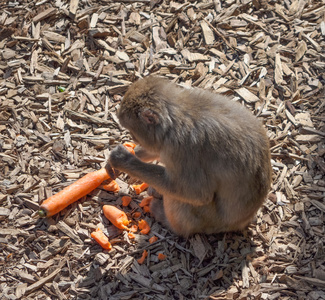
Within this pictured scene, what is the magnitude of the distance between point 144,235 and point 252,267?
1.50 m

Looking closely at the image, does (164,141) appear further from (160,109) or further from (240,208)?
(240,208)

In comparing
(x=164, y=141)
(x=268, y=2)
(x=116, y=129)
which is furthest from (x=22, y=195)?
(x=268, y=2)

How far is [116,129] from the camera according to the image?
7.78 meters

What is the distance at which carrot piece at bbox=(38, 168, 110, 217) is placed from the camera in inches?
264

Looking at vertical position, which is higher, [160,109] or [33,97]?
[160,109]

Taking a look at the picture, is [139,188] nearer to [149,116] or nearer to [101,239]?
[101,239]

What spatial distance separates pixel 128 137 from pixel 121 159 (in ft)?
4.34

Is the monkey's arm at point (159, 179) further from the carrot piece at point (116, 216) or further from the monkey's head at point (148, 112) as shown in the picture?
the carrot piece at point (116, 216)

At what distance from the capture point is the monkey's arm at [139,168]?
6109 millimetres

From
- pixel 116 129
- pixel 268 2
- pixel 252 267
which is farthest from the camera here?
pixel 268 2

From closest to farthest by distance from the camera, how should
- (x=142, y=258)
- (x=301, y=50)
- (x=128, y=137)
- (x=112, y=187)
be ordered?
(x=142, y=258) → (x=112, y=187) → (x=128, y=137) → (x=301, y=50)

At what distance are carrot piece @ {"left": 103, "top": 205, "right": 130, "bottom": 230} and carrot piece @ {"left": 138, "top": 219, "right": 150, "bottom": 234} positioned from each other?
0.61ft

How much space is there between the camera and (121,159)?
6.42 metres

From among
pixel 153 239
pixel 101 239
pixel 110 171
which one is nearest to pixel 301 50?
pixel 110 171
